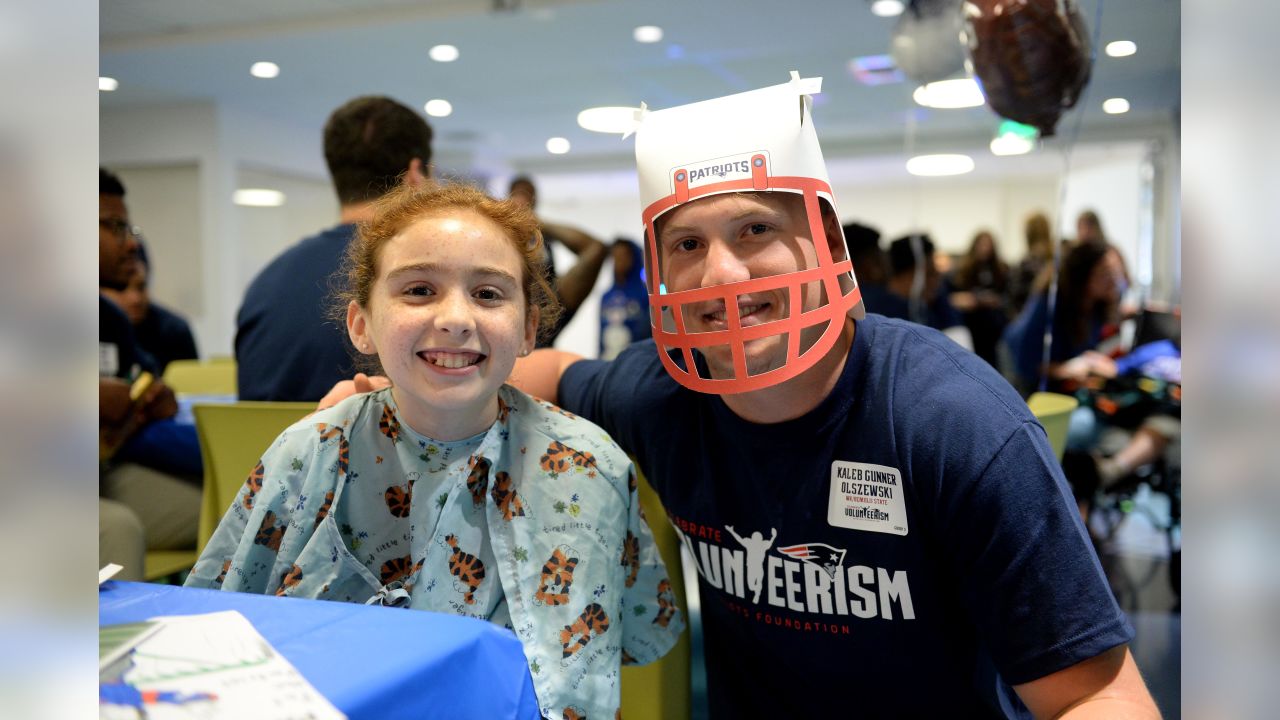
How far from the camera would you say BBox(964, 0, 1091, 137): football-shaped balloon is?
1861mm

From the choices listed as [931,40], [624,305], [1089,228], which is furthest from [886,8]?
[624,305]

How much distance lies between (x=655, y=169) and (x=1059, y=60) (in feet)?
3.81

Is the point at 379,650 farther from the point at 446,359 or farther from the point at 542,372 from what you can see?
the point at 542,372

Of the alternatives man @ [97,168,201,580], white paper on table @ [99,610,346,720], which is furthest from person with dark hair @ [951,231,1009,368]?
white paper on table @ [99,610,346,720]

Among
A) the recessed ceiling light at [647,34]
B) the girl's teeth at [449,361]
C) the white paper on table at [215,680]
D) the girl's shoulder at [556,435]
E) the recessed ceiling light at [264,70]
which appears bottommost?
the white paper on table at [215,680]

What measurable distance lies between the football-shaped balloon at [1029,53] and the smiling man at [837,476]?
93 centimetres

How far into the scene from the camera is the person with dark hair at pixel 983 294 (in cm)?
607

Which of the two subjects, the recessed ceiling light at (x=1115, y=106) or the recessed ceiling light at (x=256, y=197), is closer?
the recessed ceiling light at (x=1115, y=106)

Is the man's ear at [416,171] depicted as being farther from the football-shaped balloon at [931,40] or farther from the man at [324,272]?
the football-shaped balloon at [931,40]

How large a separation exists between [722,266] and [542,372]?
480 mm

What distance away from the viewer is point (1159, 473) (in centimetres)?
333

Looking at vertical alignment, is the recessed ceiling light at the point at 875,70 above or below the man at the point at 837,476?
above

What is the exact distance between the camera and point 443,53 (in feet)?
19.0

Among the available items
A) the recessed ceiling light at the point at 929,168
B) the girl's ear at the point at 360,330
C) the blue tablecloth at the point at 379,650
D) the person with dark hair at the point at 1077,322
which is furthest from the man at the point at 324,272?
the recessed ceiling light at the point at 929,168
